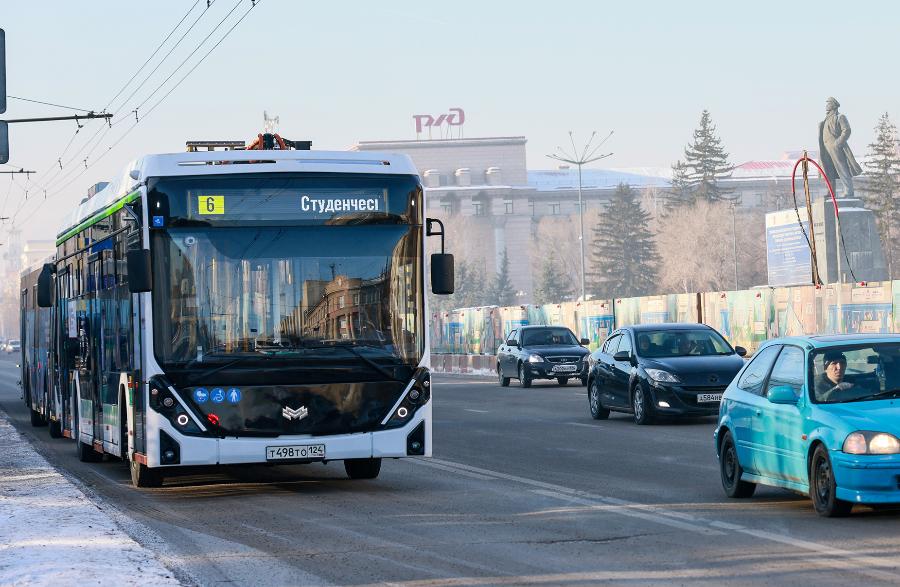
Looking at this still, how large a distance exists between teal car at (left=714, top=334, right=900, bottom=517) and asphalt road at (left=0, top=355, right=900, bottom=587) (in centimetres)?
25

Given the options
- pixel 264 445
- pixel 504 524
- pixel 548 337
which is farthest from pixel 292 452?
pixel 548 337

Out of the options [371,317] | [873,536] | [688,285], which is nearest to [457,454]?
[371,317]

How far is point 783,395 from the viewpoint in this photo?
11.8 meters

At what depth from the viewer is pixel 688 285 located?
132 meters

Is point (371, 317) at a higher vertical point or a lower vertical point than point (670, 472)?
higher

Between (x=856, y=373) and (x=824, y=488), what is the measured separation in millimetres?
897

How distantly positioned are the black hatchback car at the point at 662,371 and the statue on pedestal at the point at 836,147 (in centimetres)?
3807

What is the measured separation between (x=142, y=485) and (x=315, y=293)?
313cm

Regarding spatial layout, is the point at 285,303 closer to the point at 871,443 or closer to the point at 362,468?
the point at 362,468

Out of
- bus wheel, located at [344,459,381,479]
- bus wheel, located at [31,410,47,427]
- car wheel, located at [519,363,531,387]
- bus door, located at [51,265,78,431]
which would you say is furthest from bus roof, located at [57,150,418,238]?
car wheel, located at [519,363,531,387]

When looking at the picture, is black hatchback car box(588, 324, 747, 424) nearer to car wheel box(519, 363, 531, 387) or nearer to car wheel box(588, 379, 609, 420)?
car wheel box(588, 379, 609, 420)

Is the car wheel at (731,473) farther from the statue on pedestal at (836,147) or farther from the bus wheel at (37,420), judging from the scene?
the statue on pedestal at (836,147)

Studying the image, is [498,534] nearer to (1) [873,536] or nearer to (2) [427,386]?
(1) [873,536]

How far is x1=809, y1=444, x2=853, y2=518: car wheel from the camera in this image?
36.8 ft
